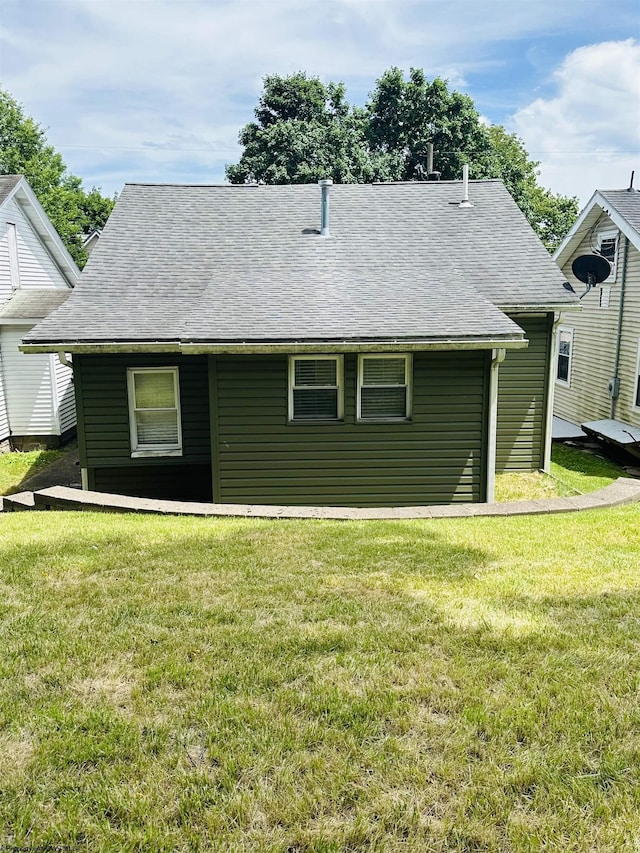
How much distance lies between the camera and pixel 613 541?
20.5 ft

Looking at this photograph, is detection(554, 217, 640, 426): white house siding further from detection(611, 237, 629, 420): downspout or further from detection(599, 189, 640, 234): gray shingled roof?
detection(599, 189, 640, 234): gray shingled roof

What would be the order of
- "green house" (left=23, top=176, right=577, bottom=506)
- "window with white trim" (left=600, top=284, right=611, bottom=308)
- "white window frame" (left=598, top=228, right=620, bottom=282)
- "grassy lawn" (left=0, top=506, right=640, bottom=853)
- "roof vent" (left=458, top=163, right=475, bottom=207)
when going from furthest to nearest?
"window with white trim" (left=600, top=284, right=611, bottom=308) < "white window frame" (left=598, top=228, right=620, bottom=282) < "roof vent" (left=458, top=163, right=475, bottom=207) < "green house" (left=23, top=176, right=577, bottom=506) < "grassy lawn" (left=0, top=506, right=640, bottom=853)

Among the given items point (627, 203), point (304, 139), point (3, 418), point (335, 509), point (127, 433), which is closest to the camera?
point (335, 509)

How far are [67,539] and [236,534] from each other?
5.42 ft

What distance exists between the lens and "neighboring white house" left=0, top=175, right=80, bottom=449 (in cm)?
Answer: 1516

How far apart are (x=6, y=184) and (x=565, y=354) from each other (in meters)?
15.8

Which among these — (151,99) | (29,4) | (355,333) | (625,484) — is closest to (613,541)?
(625,484)

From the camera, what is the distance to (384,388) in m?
9.62

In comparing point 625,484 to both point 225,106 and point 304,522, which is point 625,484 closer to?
point 304,522

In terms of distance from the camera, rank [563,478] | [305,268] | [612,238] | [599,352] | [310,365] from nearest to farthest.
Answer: [310,365]
[305,268]
[563,478]
[612,238]
[599,352]

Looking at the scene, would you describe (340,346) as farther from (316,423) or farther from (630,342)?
(630,342)

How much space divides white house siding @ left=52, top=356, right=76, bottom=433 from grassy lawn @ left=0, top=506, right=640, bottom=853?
440 inches

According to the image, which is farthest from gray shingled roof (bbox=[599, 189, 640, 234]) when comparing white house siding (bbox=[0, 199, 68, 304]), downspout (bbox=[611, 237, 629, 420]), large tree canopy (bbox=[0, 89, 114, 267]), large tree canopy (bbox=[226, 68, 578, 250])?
large tree canopy (bbox=[0, 89, 114, 267])

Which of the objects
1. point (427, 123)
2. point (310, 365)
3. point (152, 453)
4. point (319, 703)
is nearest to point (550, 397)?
point (310, 365)
